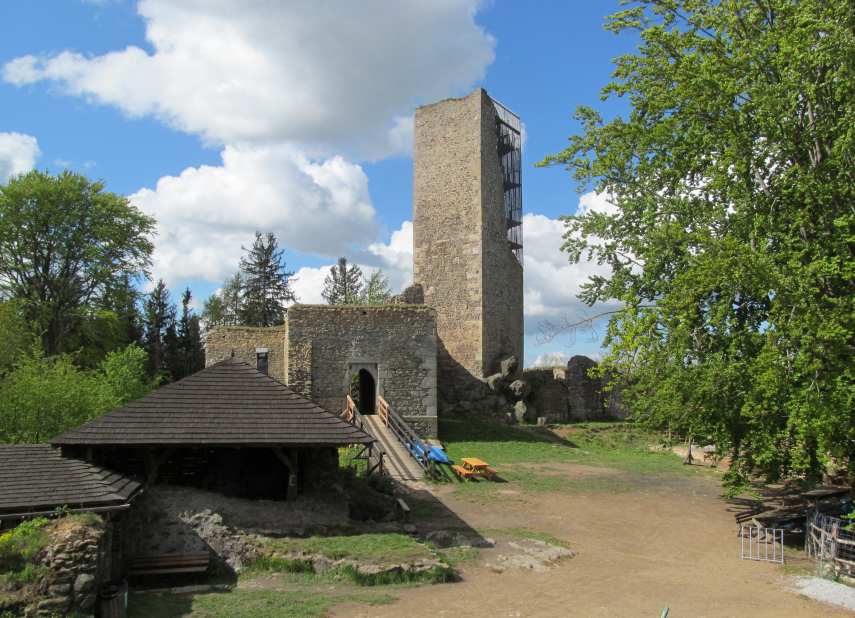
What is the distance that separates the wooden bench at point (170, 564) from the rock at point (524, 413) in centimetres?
1590

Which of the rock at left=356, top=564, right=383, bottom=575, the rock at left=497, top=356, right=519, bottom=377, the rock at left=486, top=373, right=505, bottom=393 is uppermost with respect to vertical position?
the rock at left=497, top=356, right=519, bottom=377

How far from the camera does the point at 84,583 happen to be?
6.80m

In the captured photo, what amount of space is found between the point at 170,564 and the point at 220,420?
251cm

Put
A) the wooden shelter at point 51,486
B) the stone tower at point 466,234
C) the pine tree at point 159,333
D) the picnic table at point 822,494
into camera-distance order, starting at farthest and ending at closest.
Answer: the pine tree at point 159,333, the stone tower at point 466,234, the picnic table at point 822,494, the wooden shelter at point 51,486

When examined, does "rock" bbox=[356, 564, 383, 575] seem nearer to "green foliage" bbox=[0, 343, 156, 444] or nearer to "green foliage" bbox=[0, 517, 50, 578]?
"green foliage" bbox=[0, 517, 50, 578]

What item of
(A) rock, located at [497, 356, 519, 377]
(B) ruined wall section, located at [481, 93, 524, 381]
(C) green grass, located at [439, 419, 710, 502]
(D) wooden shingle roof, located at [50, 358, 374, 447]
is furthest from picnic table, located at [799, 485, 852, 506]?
(B) ruined wall section, located at [481, 93, 524, 381]

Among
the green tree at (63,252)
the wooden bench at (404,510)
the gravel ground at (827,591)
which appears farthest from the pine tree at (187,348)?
the gravel ground at (827,591)

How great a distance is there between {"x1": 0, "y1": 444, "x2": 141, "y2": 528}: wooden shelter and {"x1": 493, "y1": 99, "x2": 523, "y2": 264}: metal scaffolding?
2075cm

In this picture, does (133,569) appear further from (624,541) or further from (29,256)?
(29,256)

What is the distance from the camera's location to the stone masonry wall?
19688 millimetres

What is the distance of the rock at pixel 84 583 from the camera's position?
267 inches

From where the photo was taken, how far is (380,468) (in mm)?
13758

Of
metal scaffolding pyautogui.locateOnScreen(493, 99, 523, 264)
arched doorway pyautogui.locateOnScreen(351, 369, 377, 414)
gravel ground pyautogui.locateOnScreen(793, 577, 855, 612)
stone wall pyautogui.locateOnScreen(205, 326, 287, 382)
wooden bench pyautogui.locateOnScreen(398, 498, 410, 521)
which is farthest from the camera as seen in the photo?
metal scaffolding pyautogui.locateOnScreen(493, 99, 523, 264)

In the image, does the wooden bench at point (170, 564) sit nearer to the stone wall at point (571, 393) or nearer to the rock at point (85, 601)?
the rock at point (85, 601)
